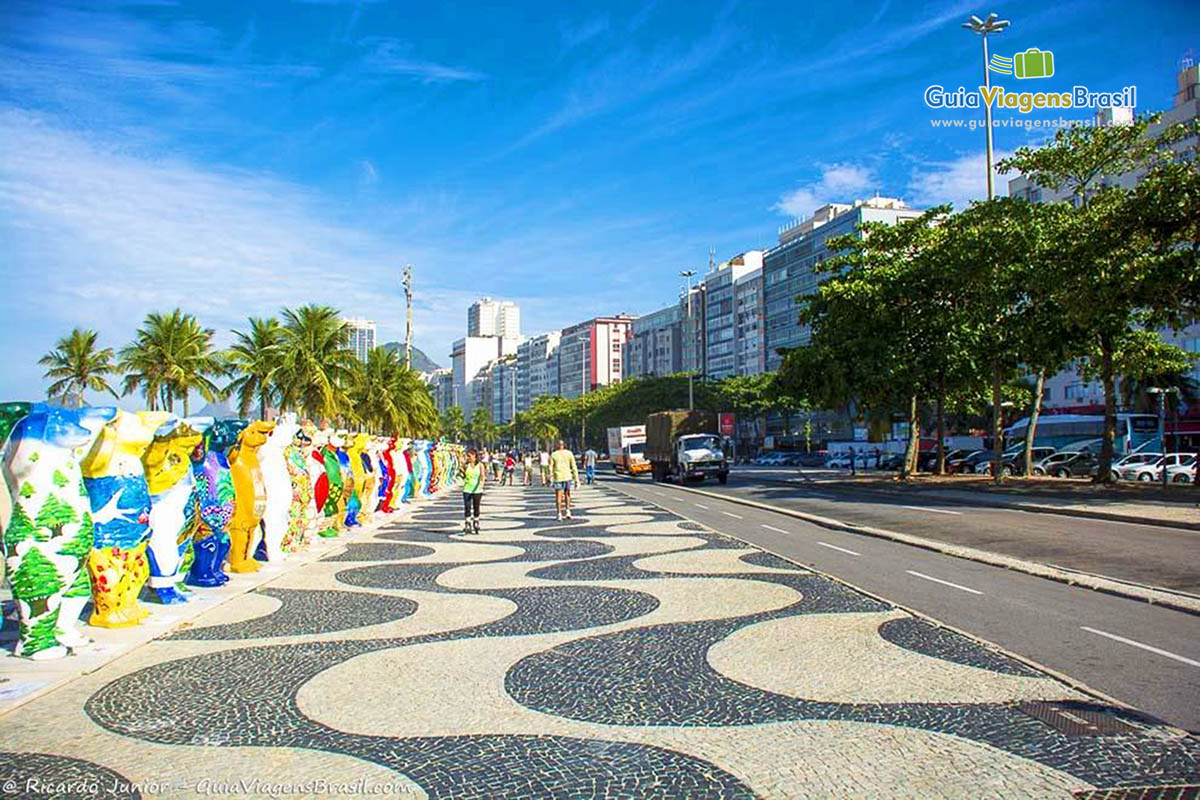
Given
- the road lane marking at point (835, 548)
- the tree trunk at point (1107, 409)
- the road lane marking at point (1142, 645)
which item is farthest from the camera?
the tree trunk at point (1107, 409)

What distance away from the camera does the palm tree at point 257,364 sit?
37.1 m

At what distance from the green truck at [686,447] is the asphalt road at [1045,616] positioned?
81.2 feet

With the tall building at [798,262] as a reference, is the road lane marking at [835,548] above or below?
below

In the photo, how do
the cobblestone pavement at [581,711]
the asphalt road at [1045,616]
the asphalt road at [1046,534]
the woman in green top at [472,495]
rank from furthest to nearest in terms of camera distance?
the woman in green top at [472,495], the asphalt road at [1046,534], the asphalt road at [1045,616], the cobblestone pavement at [581,711]

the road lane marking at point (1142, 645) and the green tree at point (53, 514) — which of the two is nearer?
the road lane marking at point (1142, 645)

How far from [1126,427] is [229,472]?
47873 millimetres

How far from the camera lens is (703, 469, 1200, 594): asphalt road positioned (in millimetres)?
11819

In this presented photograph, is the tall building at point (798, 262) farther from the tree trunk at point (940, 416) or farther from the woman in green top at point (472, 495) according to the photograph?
the woman in green top at point (472, 495)

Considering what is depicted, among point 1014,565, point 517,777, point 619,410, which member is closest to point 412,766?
point 517,777

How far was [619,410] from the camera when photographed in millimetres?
92062

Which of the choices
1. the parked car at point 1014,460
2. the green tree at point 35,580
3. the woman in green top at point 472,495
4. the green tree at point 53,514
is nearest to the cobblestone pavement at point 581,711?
the green tree at point 35,580

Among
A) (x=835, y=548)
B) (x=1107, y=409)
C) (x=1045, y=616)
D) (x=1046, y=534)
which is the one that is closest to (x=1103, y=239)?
(x=1107, y=409)

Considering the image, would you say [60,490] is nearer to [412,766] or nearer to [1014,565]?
[412,766]

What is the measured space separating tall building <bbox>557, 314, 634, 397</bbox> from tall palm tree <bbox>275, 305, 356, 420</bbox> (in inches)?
5408
